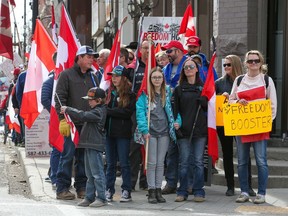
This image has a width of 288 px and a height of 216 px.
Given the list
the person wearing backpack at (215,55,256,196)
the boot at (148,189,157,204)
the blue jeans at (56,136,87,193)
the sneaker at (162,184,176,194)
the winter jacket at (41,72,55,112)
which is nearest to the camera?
the boot at (148,189,157,204)

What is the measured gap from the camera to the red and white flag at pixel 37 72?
39.6 feet

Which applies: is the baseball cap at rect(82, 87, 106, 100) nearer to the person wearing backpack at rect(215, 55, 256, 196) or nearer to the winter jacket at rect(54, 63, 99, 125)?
the winter jacket at rect(54, 63, 99, 125)

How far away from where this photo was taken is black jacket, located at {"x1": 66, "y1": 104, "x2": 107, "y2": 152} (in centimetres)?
927

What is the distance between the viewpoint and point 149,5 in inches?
730

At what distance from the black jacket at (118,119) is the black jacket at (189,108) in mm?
596

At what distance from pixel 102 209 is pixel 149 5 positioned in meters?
9.97

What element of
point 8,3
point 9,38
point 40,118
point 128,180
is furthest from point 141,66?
point 8,3

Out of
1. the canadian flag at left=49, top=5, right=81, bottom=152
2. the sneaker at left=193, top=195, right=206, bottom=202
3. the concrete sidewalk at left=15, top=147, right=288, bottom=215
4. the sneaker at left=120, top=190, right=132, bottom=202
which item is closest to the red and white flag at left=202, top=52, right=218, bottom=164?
the sneaker at left=193, top=195, right=206, bottom=202

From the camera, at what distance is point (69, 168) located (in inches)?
397

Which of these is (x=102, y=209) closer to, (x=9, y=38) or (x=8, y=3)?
(x=9, y=38)

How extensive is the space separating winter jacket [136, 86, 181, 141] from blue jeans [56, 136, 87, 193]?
39.7 inches

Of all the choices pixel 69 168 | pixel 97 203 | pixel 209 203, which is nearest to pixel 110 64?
pixel 69 168

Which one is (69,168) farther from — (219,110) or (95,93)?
(219,110)

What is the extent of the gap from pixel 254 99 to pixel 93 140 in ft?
7.03
